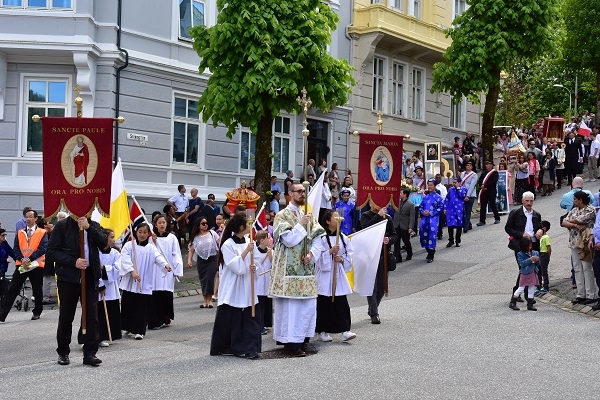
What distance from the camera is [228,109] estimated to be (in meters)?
20.0

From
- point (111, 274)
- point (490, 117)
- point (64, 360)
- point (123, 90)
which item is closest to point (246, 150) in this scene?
point (123, 90)

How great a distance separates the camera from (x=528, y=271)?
14.0 metres

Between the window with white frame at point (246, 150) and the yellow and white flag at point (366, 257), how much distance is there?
13318mm

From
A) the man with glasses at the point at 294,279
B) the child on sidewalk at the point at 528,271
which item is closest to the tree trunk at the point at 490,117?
the child on sidewalk at the point at 528,271

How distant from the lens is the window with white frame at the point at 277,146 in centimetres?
2606

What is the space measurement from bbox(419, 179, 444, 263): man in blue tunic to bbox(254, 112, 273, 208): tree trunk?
150 inches

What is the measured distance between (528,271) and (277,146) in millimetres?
14026

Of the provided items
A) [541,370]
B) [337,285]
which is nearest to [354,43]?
[337,285]

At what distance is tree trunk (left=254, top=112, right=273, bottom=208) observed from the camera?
20.6 m

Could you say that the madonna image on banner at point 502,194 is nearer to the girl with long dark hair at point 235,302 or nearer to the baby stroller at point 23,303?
the baby stroller at point 23,303

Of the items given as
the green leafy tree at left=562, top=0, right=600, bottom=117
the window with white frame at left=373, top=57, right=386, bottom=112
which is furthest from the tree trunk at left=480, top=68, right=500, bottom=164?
the green leafy tree at left=562, top=0, right=600, bottom=117

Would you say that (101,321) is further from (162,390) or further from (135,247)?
(162,390)

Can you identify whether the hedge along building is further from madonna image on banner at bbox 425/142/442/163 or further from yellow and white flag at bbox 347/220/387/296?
yellow and white flag at bbox 347/220/387/296

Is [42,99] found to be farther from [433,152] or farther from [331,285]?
[331,285]
